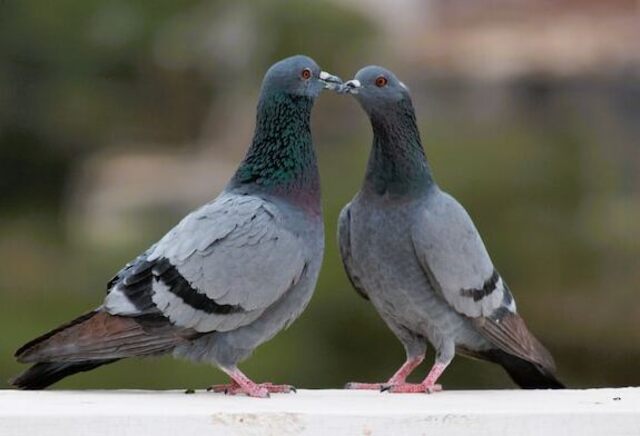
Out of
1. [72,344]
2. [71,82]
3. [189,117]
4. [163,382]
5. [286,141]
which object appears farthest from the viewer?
[189,117]

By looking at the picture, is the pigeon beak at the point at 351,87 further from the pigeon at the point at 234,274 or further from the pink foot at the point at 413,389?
the pink foot at the point at 413,389

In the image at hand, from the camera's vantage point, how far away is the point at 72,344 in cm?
367

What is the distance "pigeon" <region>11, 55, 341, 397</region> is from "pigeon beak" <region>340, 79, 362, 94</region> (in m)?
0.05

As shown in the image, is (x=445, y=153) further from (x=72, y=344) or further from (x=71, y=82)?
(x=72, y=344)

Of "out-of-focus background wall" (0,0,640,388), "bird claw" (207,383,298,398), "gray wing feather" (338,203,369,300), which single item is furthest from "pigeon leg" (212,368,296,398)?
"out-of-focus background wall" (0,0,640,388)

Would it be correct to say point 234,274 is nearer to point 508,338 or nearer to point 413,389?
point 413,389

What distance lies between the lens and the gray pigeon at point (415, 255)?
402cm

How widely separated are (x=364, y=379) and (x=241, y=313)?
13.8 ft

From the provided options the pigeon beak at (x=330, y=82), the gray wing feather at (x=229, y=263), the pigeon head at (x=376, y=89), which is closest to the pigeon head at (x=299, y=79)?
the pigeon beak at (x=330, y=82)

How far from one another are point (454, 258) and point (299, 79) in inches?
27.1

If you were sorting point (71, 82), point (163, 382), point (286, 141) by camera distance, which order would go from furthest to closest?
point (71, 82)
point (163, 382)
point (286, 141)

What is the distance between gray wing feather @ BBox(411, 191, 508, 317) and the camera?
3994 mm

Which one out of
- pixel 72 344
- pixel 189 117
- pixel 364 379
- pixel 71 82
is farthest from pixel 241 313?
pixel 189 117

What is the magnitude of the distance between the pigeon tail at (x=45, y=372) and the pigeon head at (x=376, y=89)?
104 centimetres
